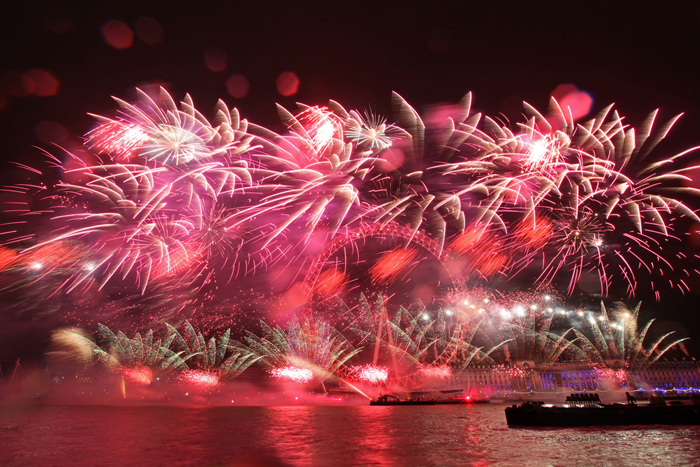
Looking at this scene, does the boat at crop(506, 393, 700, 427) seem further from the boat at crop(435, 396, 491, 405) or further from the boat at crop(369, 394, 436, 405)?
the boat at crop(369, 394, 436, 405)

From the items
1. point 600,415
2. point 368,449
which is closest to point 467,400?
point 600,415

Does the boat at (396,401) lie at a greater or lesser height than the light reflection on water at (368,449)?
lesser

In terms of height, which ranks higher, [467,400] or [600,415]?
[600,415]

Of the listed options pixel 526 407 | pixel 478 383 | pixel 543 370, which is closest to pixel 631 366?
pixel 543 370

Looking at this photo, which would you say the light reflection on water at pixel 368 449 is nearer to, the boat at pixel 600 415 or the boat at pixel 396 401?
the boat at pixel 600 415

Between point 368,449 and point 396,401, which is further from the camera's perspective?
point 396,401

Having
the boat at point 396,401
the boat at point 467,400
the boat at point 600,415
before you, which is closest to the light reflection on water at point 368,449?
the boat at point 600,415

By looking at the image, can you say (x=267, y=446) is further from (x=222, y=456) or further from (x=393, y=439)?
(x=393, y=439)

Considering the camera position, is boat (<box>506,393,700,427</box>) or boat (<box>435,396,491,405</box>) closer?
boat (<box>506,393,700,427</box>)

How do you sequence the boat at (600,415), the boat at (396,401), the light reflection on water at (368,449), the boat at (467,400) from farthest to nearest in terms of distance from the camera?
1. the boat at (396,401)
2. the boat at (467,400)
3. the boat at (600,415)
4. the light reflection on water at (368,449)

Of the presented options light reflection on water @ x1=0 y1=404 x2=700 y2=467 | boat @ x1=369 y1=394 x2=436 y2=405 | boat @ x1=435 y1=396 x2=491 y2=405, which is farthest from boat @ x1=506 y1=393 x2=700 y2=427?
boat @ x1=369 y1=394 x2=436 y2=405

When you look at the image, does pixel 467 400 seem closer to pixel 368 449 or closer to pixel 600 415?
pixel 600 415
